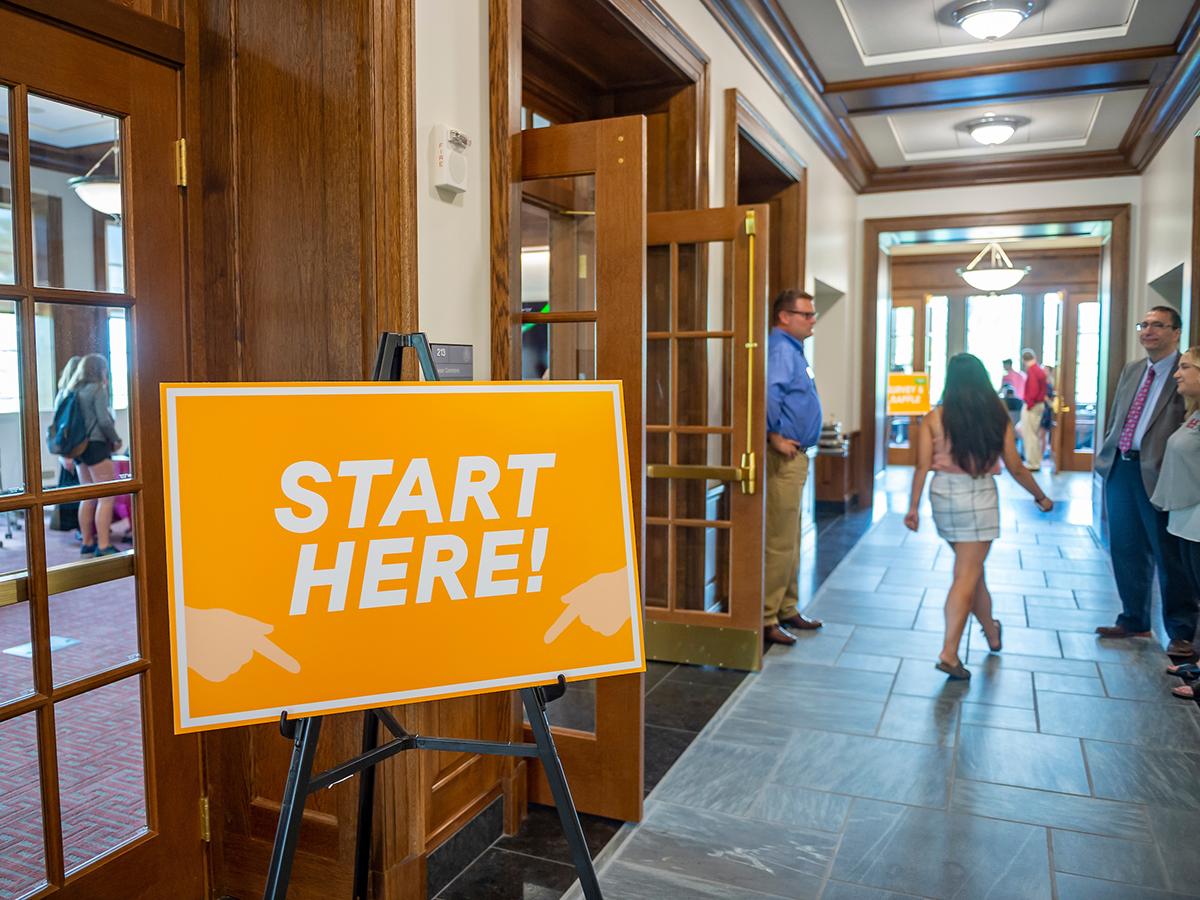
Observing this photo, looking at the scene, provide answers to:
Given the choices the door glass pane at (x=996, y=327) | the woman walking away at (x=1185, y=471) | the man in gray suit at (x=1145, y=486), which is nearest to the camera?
the woman walking away at (x=1185, y=471)

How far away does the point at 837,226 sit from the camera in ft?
26.0

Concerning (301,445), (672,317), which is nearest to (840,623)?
(672,317)

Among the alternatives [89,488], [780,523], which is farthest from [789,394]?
[89,488]

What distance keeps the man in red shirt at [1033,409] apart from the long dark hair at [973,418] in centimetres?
871

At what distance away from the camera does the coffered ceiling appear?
197 inches

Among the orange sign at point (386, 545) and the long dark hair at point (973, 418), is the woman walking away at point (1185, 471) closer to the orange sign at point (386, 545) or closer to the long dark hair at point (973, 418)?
the long dark hair at point (973, 418)

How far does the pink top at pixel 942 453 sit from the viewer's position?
383 centimetres

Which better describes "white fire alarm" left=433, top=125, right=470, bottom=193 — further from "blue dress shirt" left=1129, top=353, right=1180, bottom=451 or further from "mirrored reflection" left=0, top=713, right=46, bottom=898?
"blue dress shirt" left=1129, top=353, right=1180, bottom=451

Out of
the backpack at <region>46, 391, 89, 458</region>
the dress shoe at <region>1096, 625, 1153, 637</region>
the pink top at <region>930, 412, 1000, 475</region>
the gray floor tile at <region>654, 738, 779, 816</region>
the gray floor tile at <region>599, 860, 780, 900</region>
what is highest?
the backpack at <region>46, 391, 89, 458</region>

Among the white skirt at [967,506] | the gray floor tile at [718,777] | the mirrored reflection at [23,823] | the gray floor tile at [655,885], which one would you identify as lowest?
the gray floor tile at [655,885]

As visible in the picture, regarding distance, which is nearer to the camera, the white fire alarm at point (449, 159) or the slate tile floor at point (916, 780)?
the white fire alarm at point (449, 159)

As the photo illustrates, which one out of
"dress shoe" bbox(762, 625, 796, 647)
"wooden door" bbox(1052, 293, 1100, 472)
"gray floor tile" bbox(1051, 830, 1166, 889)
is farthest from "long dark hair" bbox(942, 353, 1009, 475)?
"wooden door" bbox(1052, 293, 1100, 472)

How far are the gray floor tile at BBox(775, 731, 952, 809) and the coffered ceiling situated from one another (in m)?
3.34

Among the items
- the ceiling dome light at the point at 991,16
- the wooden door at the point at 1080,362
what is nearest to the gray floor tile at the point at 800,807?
the ceiling dome light at the point at 991,16
